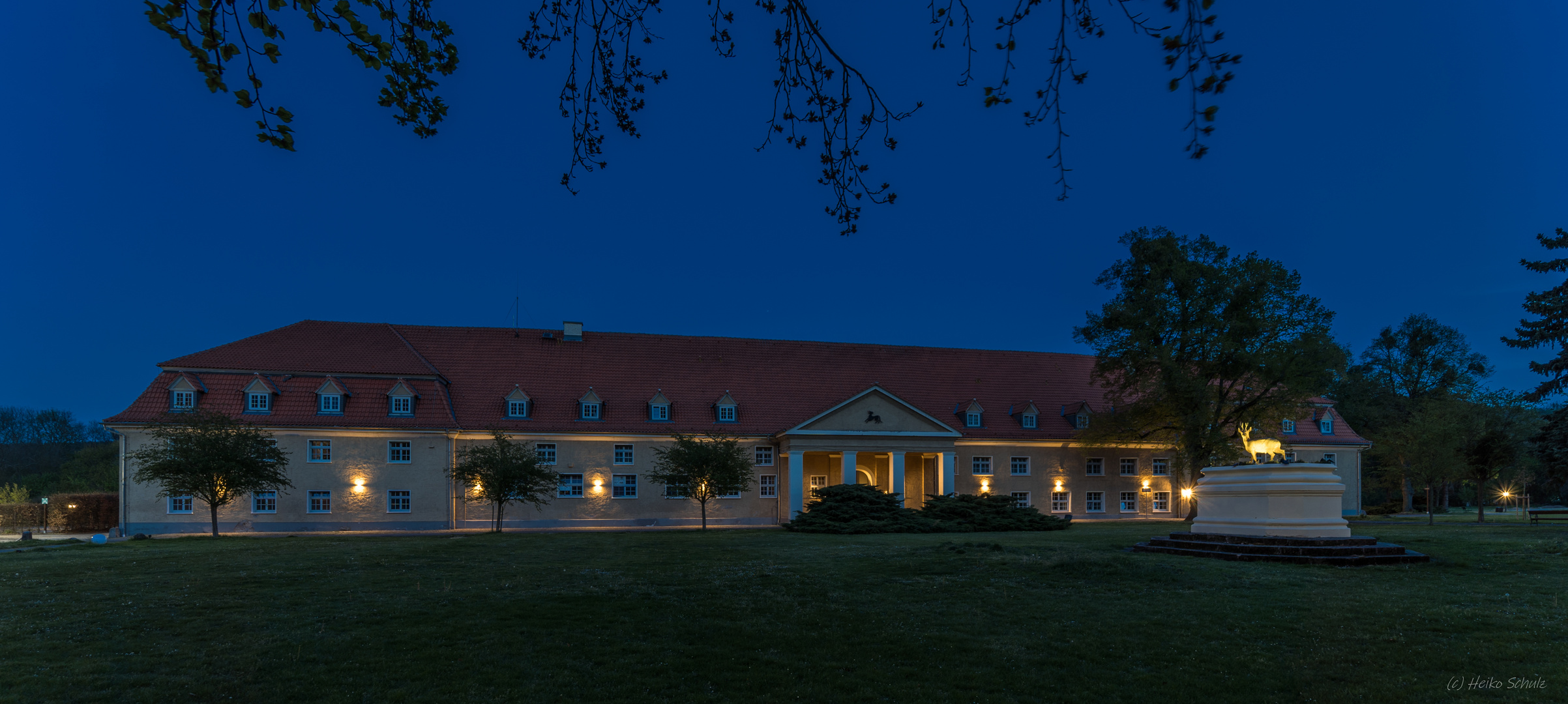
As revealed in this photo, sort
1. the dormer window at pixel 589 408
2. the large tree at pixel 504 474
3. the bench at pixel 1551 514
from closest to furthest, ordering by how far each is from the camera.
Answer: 1. the large tree at pixel 504 474
2. the bench at pixel 1551 514
3. the dormer window at pixel 589 408

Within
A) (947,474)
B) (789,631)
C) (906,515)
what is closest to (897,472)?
(947,474)

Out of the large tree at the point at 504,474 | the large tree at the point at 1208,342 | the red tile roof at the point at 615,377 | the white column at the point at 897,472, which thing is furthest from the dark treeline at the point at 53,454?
the large tree at the point at 1208,342

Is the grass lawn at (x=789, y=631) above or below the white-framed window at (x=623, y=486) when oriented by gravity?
above

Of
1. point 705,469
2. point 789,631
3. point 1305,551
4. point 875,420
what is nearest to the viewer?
point 789,631

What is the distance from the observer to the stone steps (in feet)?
52.4

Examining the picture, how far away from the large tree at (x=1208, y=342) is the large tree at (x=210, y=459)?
113 feet

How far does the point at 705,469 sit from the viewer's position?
32.7 meters

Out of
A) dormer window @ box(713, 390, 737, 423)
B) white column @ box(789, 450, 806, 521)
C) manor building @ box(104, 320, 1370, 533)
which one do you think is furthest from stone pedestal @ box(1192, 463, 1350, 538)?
dormer window @ box(713, 390, 737, 423)

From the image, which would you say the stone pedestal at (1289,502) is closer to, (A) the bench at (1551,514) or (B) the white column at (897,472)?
(B) the white column at (897,472)

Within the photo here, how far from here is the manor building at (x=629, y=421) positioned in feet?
112

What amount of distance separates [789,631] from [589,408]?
30541mm

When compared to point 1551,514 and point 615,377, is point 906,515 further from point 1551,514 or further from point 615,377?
point 1551,514

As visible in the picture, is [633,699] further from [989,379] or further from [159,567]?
[989,379]

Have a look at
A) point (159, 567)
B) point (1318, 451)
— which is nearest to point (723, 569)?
point (159, 567)
